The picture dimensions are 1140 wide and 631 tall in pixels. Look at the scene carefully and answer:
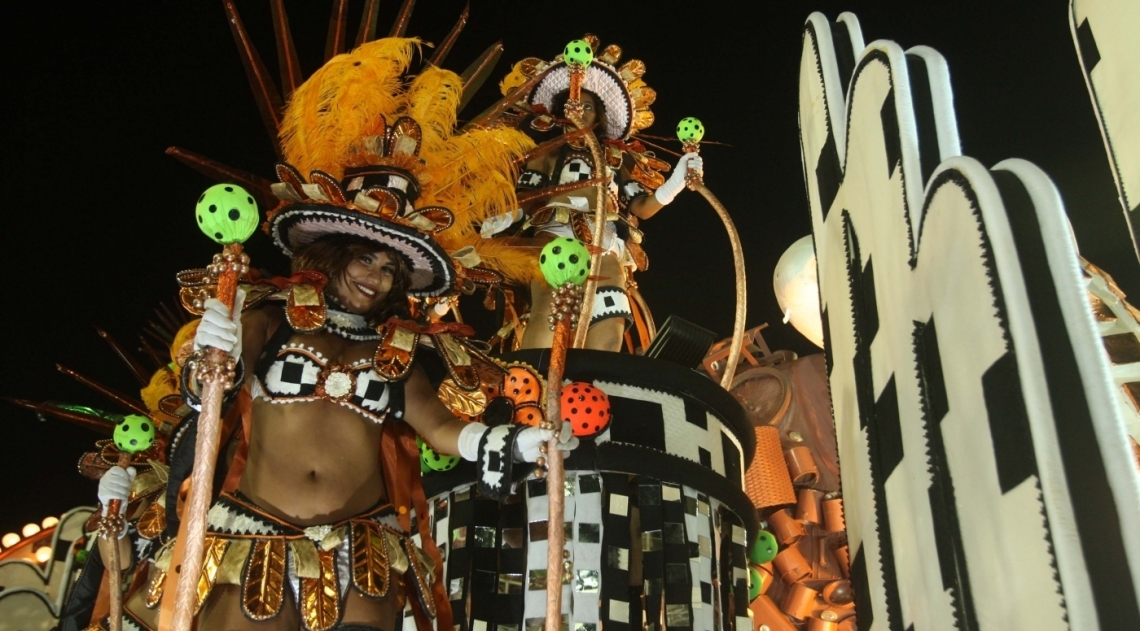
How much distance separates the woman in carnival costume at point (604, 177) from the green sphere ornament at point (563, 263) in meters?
0.91

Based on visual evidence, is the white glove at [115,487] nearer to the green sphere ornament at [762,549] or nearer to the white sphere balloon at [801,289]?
the green sphere ornament at [762,549]

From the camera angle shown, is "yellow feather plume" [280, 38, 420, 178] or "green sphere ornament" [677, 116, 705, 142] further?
"green sphere ornament" [677, 116, 705, 142]

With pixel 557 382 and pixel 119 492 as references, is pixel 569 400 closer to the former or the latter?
pixel 557 382

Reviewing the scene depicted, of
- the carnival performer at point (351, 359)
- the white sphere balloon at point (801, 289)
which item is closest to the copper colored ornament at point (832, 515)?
the white sphere balloon at point (801, 289)

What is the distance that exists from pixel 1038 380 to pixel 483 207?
2.05 m

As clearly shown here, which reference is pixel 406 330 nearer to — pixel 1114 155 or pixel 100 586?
pixel 100 586

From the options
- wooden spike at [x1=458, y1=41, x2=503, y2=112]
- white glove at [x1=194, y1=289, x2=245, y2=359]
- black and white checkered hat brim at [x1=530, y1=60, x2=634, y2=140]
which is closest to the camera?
white glove at [x1=194, y1=289, x2=245, y2=359]

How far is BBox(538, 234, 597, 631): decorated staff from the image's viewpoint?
248 centimetres

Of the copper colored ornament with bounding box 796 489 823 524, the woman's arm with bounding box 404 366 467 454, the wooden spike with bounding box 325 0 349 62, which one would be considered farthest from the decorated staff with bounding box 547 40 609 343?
the copper colored ornament with bounding box 796 489 823 524

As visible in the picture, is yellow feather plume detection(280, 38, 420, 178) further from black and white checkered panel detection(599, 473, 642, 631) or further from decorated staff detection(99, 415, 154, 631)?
black and white checkered panel detection(599, 473, 642, 631)

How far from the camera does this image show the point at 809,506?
5070 mm

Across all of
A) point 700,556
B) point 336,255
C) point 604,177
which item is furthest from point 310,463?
point 604,177

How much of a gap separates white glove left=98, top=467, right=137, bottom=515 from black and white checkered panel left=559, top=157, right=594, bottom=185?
208cm

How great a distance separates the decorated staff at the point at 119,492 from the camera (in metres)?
3.00
